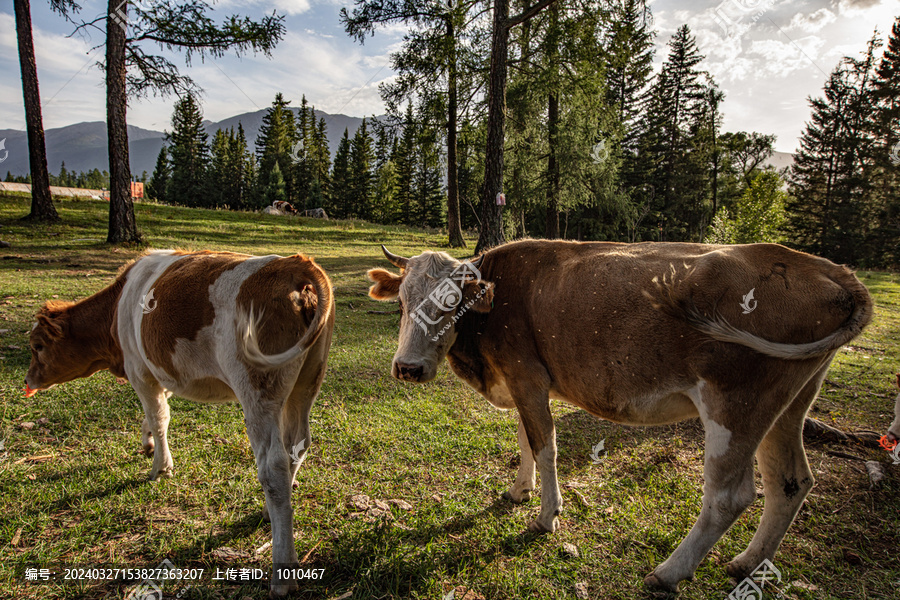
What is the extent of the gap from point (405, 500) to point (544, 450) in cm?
126

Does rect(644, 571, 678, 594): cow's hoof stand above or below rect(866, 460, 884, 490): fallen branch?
below

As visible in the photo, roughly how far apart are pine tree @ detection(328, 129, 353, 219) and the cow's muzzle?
6125cm

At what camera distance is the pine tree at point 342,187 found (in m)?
61.7

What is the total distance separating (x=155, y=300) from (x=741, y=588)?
15.3 feet

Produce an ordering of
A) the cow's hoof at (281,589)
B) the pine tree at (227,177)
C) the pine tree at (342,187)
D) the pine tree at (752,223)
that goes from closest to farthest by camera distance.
A: 1. the cow's hoof at (281,589)
2. the pine tree at (752,223)
3. the pine tree at (342,187)
4. the pine tree at (227,177)

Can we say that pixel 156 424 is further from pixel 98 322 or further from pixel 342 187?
pixel 342 187

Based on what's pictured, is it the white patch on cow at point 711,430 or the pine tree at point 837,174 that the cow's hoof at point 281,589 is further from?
the pine tree at point 837,174

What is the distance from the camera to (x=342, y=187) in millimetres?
62062

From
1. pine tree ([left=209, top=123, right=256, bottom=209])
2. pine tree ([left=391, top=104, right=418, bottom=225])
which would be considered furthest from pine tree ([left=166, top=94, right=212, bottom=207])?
pine tree ([left=391, top=104, right=418, bottom=225])

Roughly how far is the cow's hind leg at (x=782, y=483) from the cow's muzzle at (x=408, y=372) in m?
2.53

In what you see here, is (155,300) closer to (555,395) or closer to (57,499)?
(57,499)

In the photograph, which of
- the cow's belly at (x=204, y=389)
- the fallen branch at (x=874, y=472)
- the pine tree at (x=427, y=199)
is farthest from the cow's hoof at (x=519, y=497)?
the pine tree at (x=427, y=199)

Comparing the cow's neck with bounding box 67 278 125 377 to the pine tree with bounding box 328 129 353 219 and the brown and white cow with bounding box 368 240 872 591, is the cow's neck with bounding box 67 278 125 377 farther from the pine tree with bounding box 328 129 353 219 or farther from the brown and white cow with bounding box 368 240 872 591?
the pine tree with bounding box 328 129 353 219

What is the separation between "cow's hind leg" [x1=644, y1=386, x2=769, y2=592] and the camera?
8.75 ft
